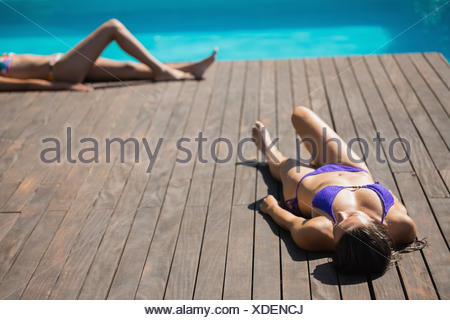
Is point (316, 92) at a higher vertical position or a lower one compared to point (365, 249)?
higher

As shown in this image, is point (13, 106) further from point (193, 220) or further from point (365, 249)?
point (365, 249)

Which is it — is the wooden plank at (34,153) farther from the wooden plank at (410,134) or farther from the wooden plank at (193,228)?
the wooden plank at (410,134)

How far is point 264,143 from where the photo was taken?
10.1 feet

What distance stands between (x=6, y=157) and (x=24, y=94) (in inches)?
46.7

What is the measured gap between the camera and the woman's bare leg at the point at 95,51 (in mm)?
4395

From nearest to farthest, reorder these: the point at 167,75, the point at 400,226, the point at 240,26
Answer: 1. the point at 400,226
2. the point at 167,75
3. the point at 240,26

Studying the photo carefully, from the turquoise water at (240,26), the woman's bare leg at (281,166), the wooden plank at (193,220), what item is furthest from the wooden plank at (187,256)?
the turquoise water at (240,26)

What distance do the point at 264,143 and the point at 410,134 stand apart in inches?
39.0

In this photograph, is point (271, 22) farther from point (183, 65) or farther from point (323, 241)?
point (323, 241)

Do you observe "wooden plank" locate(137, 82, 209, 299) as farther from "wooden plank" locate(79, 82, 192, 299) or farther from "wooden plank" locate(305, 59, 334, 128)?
"wooden plank" locate(305, 59, 334, 128)

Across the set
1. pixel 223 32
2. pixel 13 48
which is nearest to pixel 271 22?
pixel 223 32

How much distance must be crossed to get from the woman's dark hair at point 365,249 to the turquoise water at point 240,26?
175 inches

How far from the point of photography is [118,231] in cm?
253

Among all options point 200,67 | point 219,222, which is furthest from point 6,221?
point 200,67
